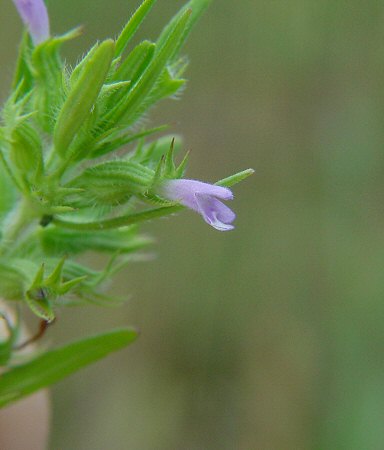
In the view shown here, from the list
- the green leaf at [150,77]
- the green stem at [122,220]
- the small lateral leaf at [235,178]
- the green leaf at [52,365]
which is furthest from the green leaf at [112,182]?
the green leaf at [52,365]

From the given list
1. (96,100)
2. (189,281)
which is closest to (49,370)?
(96,100)

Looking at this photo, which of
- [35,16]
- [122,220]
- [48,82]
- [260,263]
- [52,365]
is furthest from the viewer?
[260,263]

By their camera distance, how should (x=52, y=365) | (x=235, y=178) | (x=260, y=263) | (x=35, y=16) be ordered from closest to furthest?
(x=235, y=178) → (x=35, y=16) → (x=52, y=365) → (x=260, y=263)

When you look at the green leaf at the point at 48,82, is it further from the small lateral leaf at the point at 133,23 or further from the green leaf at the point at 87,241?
the green leaf at the point at 87,241

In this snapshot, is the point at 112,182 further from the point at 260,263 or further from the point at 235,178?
the point at 260,263

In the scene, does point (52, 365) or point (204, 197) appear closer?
point (204, 197)

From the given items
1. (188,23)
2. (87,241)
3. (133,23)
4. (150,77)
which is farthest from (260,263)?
(133,23)
